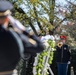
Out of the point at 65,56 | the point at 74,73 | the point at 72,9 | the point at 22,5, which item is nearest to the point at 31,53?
the point at 65,56

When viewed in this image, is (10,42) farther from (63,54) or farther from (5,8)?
(63,54)

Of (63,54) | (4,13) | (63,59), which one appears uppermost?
(4,13)

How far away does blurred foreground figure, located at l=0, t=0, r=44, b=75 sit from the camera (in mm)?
2861

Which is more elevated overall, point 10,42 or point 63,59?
point 10,42

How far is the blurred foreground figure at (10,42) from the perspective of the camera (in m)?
2.86

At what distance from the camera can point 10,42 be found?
2869 millimetres

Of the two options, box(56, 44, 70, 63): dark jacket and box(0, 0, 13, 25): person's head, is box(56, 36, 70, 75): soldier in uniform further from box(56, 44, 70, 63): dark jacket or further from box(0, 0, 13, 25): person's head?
box(0, 0, 13, 25): person's head

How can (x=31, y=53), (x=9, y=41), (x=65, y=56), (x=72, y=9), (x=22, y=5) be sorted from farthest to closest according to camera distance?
(x=72, y=9), (x=22, y=5), (x=65, y=56), (x=31, y=53), (x=9, y=41)

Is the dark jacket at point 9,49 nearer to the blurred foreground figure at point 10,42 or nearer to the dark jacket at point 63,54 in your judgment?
the blurred foreground figure at point 10,42

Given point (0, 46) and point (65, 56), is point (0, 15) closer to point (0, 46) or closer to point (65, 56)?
point (0, 46)

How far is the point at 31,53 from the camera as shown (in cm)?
306

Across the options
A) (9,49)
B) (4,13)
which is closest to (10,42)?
(9,49)

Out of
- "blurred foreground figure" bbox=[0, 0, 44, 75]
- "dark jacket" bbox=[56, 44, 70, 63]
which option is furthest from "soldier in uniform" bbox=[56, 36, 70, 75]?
"blurred foreground figure" bbox=[0, 0, 44, 75]

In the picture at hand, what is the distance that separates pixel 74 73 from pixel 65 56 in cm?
389
